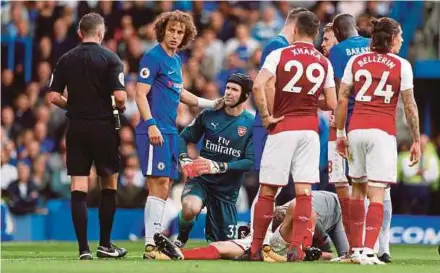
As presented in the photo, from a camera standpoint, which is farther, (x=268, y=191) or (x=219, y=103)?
(x=219, y=103)

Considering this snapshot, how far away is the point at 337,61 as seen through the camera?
13.4 m

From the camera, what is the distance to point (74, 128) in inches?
503

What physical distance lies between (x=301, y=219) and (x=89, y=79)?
7.95ft

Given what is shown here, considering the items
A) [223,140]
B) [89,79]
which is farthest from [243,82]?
[89,79]

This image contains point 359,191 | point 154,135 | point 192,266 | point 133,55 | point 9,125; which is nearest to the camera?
point 192,266

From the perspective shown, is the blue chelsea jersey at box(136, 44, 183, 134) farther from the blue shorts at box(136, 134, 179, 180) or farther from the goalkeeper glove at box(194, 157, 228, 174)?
the goalkeeper glove at box(194, 157, 228, 174)

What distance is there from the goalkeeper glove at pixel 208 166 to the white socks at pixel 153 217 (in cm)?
63

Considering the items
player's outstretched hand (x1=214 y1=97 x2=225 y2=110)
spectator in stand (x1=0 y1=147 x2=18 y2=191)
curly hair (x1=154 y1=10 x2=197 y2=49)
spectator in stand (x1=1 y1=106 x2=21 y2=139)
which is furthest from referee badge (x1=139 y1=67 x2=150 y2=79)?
spectator in stand (x1=1 y1=106 x2=21 y2=139)

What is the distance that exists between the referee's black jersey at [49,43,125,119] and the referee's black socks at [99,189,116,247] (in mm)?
751

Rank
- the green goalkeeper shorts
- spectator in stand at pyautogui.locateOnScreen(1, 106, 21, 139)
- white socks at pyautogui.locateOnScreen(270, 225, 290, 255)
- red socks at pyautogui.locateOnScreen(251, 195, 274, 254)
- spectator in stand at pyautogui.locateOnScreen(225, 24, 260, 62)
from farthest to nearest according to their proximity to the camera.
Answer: spectator in stand at pyautogui.locateOnScreen(225, 24, 260, 62), spectator in stand at pyautogui.locateOnScreen(1, 106, 21, 139), the green goalkeeper shorts, white socks at pyautogui.locateOnScreen(270, 225, 290, 255), red socks at pyautogui.locateOnScreen(251, 195, 274, 254)

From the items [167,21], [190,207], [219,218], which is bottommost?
[219,218]

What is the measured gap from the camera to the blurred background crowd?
21438 millimetres

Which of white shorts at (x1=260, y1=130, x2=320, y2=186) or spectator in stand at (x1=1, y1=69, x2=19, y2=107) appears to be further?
spectator in stand at (x1=1, y1=69, x2=19, y2=107)

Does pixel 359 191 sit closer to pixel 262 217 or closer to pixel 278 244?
pixel 262 217
